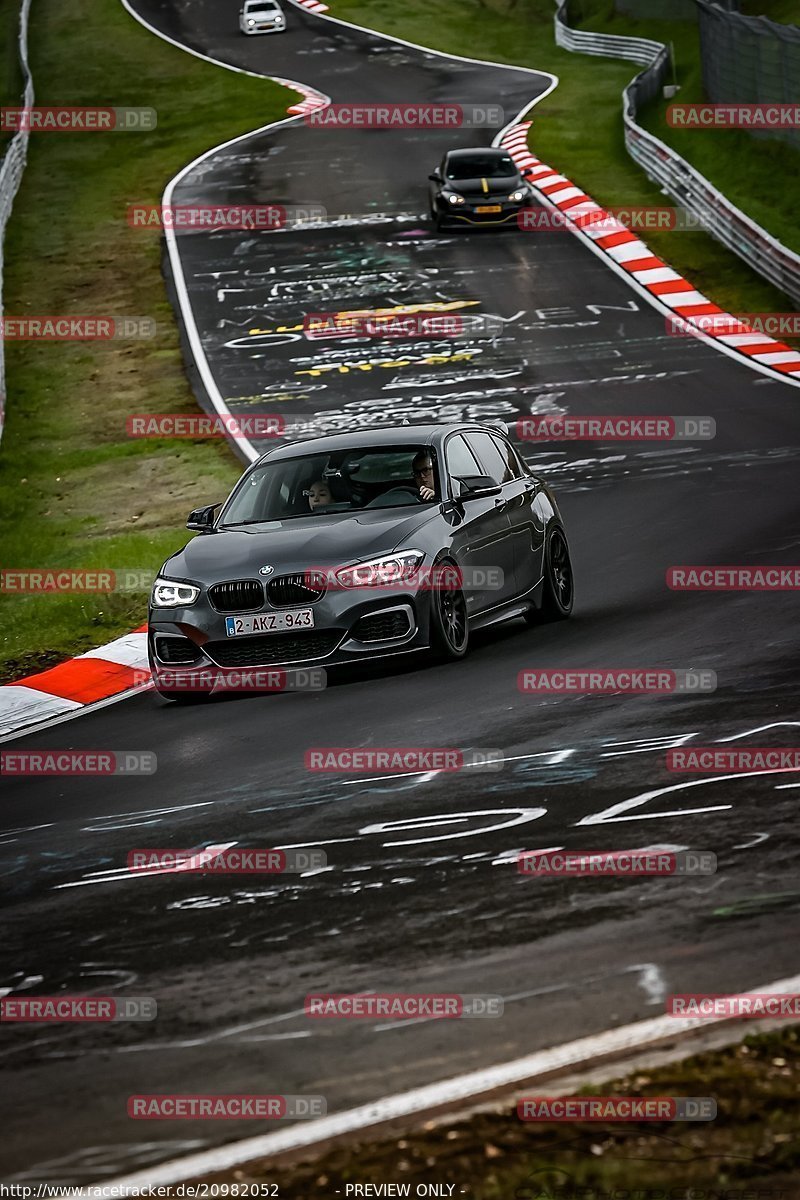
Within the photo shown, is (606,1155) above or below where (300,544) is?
above

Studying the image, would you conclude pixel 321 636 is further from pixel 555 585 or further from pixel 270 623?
pixel 555 585

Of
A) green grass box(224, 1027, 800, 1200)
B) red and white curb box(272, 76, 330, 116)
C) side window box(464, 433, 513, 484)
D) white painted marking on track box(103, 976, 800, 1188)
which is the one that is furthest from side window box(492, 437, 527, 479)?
red and white curb box(272, 76, 330, 116)

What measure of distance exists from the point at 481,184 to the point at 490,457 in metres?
22.2

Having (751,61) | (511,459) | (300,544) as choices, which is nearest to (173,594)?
(300,544)

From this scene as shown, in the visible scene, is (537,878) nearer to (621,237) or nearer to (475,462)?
(475,462)

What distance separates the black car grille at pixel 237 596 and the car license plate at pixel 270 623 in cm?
7

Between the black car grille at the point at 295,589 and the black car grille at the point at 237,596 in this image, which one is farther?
the black car grille at the point at 237,596

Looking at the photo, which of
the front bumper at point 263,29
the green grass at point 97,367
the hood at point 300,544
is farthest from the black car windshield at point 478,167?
the front bumper at point 263,29

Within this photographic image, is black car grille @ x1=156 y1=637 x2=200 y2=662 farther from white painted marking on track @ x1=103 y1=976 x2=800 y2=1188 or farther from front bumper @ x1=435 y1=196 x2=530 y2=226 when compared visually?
front bumper @ x1=435 y1=196 x2=530 y2=226

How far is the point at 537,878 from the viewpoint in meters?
6.42

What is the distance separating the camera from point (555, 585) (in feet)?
43.2

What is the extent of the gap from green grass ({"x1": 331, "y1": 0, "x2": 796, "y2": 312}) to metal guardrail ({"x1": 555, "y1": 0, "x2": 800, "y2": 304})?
234 mm

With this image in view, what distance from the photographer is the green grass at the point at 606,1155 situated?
4.05 metres

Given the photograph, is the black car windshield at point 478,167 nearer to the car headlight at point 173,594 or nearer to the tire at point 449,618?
the tire at point 449,618
